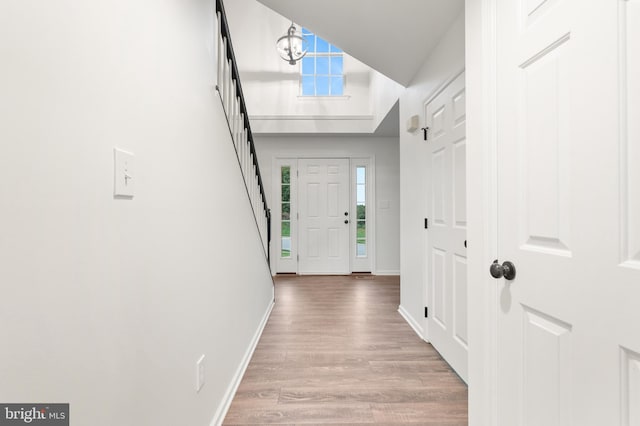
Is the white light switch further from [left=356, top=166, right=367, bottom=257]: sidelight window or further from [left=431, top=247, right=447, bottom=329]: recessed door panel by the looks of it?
[left=356, top=166, right=367, bottom=257]: sidelight window

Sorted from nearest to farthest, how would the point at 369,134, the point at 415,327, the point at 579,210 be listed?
the point at 579,210
the point at 415,327
the point at 369,134

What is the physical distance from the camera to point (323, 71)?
5066mm

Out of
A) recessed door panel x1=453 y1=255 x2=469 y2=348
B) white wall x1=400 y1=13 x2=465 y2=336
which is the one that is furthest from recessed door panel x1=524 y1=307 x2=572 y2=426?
white wall x1=400 y1=13 x2=465 y2=336

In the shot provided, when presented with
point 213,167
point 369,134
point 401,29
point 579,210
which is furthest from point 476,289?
point 369,134

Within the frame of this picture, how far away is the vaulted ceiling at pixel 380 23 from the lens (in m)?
1.86

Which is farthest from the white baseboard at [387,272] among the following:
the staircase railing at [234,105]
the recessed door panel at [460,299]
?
the recessed door panel at [460,299]

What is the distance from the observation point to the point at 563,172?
848mm

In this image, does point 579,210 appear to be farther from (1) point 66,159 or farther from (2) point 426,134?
(2) point 426,134

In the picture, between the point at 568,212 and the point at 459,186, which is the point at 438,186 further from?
the point at 568,212

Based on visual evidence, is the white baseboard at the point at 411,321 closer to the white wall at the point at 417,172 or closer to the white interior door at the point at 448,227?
the white wall at the point at 417,172

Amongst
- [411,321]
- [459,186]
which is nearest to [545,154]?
[459,186]

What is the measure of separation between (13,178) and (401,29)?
86.9 inches

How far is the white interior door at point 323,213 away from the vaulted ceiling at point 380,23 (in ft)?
8.69

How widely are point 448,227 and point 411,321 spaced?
1107mm
